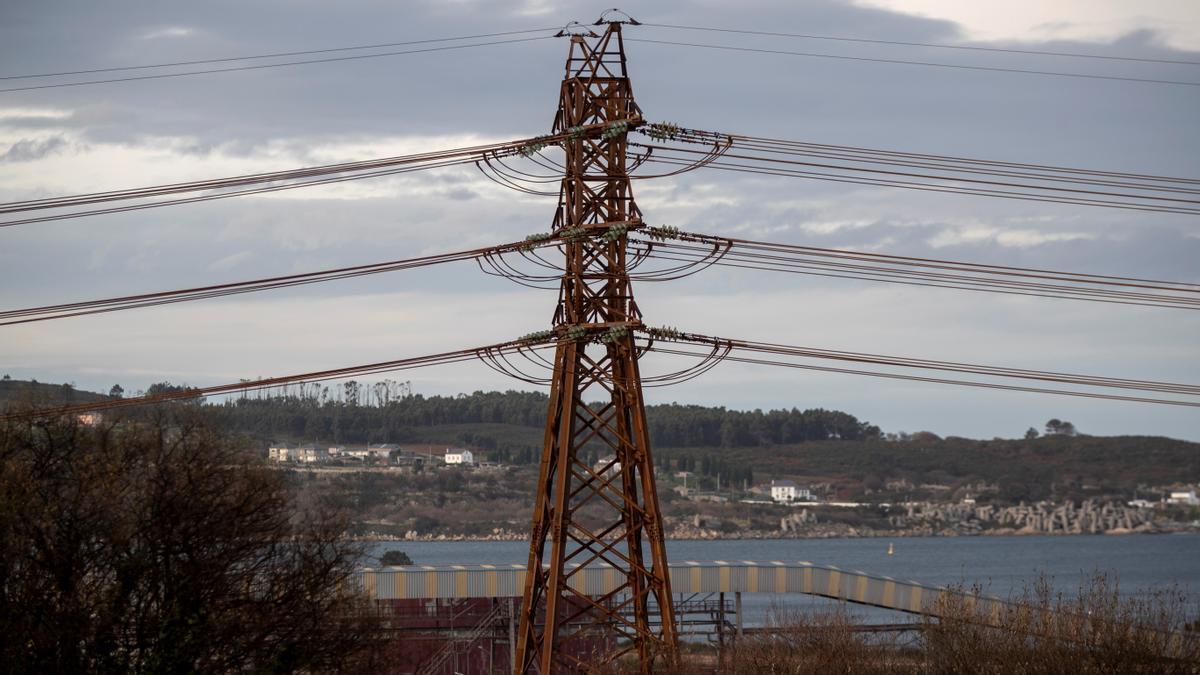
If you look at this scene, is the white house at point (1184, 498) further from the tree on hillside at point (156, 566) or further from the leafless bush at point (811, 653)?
the tree on hillside at point (156, 566)

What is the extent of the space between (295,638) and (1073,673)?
14372 mm

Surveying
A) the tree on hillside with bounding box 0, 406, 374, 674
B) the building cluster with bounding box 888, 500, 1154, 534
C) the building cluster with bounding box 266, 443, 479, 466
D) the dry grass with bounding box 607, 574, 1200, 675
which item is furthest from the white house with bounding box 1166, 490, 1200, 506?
the tree on hillside with bounding box 0, 406, 374, 674

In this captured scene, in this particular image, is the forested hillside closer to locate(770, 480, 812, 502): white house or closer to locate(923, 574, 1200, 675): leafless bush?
locate(770, 480, 812, 502): white house

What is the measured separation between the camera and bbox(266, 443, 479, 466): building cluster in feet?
451

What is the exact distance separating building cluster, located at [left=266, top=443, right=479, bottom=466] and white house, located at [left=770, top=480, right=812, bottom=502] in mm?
45026

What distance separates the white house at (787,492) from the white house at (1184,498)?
48885mm

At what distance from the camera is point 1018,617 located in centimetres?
2691

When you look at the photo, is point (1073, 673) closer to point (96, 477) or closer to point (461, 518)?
point (96, 477)

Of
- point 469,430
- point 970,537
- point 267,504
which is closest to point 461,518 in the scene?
point 469,430

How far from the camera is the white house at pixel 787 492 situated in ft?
633

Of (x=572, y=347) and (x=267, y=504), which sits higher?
(x=572, y=347)

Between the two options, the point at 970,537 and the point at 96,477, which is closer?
the point at 96,477

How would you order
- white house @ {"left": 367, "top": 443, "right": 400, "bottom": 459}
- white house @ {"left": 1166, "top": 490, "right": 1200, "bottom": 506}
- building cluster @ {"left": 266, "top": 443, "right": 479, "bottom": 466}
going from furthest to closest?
white house @ {"left": 367, "top": 443, "right": 400, "bottom": 459} < white house @ {"left": 1166, "top": 490, "right": 1200, "bottom": 506} < building cluster @ {"left": 266, "top": 443, "right": 479, "bottom": 466}

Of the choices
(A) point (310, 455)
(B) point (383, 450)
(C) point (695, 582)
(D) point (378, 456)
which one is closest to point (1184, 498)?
(B) point (383, 450)
